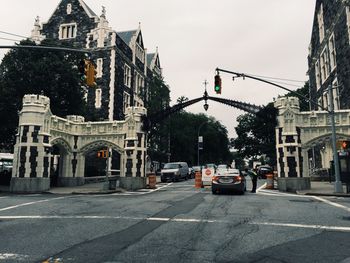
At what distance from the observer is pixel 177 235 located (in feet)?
23.6

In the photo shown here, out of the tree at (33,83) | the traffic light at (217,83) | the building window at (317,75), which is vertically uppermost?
the building window at (317,75)

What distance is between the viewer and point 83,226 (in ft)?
27.5

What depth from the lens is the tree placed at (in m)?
26.7

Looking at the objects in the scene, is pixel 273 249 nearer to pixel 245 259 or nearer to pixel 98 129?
pixel 245 259

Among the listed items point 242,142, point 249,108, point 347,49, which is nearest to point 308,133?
point 249,108

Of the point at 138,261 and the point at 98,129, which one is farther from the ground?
the point at 98,129

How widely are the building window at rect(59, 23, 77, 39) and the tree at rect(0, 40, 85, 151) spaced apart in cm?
1239

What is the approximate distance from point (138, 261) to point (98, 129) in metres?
21.7

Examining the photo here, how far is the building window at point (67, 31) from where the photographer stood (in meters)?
40.7

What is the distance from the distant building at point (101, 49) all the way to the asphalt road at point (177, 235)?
88.9 feet

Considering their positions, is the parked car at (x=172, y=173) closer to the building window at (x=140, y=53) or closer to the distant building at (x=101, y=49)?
the distant building at (x=101, y=49)

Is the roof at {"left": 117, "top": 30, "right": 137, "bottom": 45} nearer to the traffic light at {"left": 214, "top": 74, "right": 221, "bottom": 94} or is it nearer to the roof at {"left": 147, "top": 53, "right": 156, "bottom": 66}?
the roof at {"left": 147, "top": 53, "right": 156, "bottom": 66}

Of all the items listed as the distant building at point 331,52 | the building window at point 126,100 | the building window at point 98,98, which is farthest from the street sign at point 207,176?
the building window at point 126,100

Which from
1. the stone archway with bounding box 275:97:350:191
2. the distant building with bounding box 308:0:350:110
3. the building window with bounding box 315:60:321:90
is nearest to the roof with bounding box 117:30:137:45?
the distant building with bounding box 308:0:350:110
